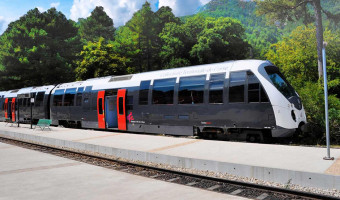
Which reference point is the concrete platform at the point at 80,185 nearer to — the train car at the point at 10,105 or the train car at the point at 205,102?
the train car at the point at 205,102

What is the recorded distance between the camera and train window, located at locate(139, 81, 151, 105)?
Answer: 17.1m

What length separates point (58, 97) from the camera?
2475 cm

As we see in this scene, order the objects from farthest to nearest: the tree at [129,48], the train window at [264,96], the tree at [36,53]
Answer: the tree at [129,48]
the tree at [36,53]
the train window at [264,96]

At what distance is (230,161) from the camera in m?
9.00

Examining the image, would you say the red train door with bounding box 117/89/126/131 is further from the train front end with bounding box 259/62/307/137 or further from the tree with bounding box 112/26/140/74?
the tree with bounding box 112/26/140/74

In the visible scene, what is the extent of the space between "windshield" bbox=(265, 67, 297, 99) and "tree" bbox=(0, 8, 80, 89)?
136ft

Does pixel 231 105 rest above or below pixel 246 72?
below

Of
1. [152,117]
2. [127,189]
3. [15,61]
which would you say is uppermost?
[15,61]

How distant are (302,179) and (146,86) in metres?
11.1

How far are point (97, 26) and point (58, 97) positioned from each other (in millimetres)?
52070

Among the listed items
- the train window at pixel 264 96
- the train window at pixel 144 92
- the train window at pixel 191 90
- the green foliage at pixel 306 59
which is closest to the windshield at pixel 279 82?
the train window at pixel 264 96

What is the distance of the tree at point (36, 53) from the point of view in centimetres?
4772

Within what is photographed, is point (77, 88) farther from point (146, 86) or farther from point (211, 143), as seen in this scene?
point (211, 143)

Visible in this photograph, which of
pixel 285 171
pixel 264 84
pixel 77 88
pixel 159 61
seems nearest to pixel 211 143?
pixel 264 84
